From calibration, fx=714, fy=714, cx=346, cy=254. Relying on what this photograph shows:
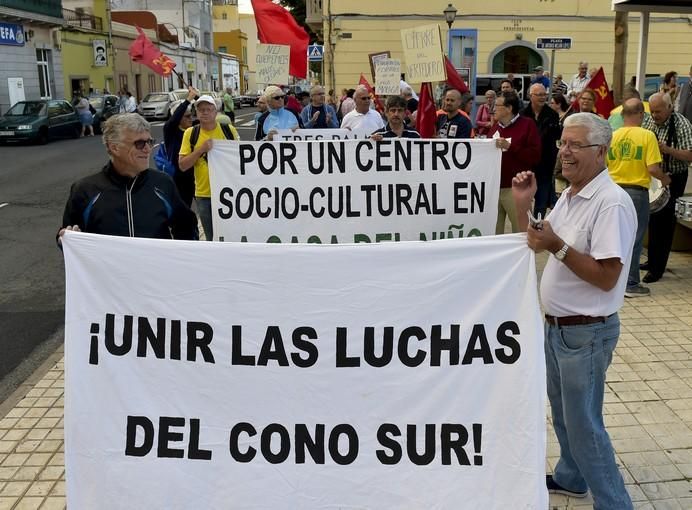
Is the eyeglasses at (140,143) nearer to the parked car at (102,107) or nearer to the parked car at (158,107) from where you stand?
the parked car at (102,107)

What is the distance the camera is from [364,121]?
893 centimetres

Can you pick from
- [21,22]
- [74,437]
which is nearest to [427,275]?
[74,437]

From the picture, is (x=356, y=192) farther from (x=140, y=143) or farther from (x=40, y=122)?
(x=40, y=122)

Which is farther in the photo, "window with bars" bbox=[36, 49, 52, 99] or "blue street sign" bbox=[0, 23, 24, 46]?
"window with bars" bbox=[36, 49, 52, 99]

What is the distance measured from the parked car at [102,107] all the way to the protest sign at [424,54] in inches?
902

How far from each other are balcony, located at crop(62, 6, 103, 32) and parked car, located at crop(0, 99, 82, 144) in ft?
56.2

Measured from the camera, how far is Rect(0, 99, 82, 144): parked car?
22.9 meters

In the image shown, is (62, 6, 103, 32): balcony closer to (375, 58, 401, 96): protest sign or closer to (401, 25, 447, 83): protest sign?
(375, 58, 401, 96): protest sign

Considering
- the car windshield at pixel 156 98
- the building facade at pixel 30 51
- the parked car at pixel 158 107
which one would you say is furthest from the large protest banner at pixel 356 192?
the car windshield at pixel 156 98

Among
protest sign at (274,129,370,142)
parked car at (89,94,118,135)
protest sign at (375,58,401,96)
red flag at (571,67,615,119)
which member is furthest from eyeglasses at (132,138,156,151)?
parked car at (89,94,118,135)

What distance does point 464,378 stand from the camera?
2.73 metres

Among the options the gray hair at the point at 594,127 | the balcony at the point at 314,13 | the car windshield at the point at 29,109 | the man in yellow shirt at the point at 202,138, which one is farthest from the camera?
the balcony at the point at 314,13

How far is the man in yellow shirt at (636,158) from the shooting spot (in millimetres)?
6176

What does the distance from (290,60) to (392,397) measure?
9.18 metres
